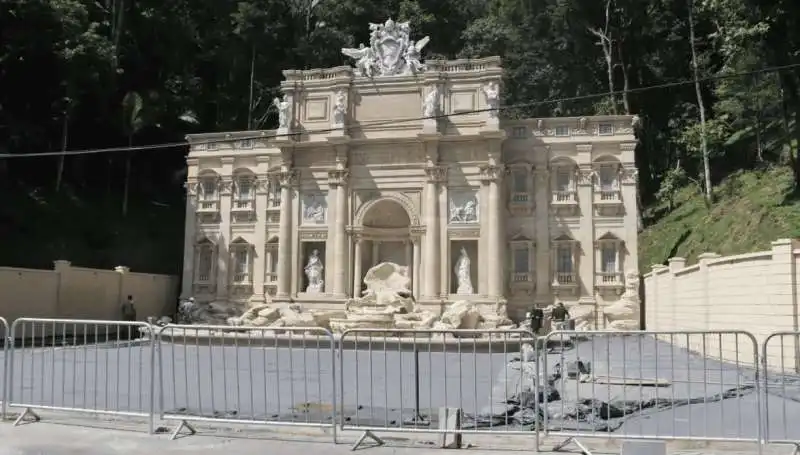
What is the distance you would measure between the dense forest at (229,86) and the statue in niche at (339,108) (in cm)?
922

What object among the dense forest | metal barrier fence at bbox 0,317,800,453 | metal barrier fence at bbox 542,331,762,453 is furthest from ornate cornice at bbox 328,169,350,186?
metal barrier fence at bbox 542,331,762,453

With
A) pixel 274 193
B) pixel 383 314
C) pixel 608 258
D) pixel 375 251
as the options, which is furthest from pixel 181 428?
pixel 274 193

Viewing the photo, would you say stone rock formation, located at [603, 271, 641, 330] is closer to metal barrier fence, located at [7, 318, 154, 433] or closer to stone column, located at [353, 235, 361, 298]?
stone column, located at [353, 235, 361, 298]

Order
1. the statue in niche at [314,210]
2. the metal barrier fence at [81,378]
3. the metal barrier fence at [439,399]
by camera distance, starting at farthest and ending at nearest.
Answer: the statue in niche at [314,210], the metal barrier fence at [81,378], the metal barrier fence at [439,399]

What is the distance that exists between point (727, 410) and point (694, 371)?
1.80 m

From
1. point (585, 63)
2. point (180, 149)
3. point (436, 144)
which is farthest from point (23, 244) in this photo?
point (585, 63)

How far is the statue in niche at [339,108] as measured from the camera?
2867cm

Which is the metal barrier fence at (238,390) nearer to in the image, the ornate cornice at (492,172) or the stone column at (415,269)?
the stone column at (415,269)

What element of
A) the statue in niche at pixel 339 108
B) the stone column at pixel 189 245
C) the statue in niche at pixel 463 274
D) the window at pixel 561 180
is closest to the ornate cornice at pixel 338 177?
the statue in niche at pixel 339 108

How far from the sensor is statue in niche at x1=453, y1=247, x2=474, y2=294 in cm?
2750

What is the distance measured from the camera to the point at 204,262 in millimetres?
31172

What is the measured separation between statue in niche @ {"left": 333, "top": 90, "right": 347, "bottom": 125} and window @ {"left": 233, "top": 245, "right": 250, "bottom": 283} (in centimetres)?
678

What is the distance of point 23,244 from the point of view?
32219 mm

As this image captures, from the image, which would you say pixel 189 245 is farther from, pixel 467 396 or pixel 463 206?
pixel 467 396
